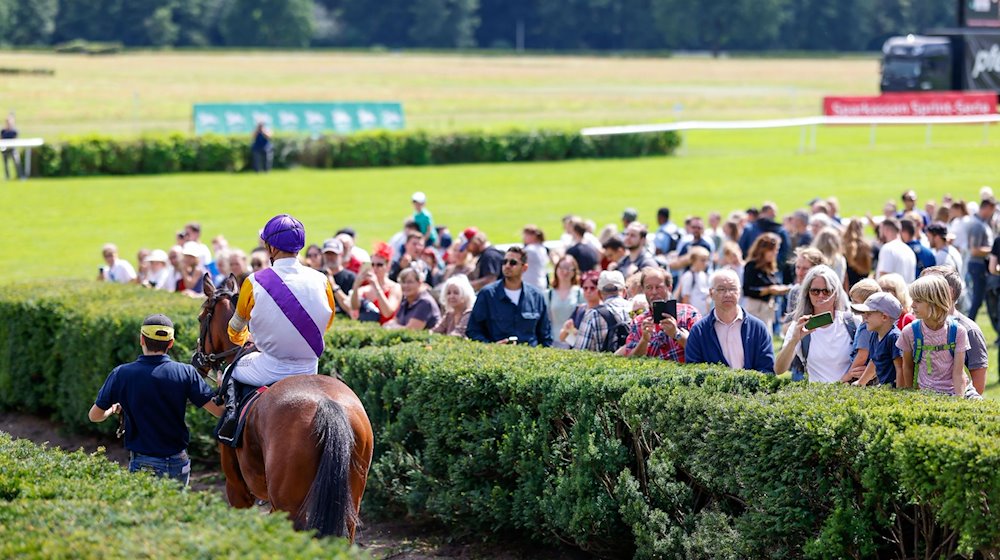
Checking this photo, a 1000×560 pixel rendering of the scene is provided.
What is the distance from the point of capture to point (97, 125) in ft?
128

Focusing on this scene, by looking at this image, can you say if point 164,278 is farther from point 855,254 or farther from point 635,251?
point 855,254

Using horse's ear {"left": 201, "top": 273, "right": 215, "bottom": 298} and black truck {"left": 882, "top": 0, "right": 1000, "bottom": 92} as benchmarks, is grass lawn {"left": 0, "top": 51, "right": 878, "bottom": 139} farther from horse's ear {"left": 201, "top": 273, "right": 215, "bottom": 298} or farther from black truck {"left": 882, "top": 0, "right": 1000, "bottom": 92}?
horse's ear {"left": 201, "top": 273, "right": 215, "bottom": 298}

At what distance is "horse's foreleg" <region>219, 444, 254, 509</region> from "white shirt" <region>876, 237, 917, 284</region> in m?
7.00

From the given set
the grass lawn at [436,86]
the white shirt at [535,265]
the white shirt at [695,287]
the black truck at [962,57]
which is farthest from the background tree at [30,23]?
the white shirt at [695,287]

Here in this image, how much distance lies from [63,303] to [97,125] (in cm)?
3016

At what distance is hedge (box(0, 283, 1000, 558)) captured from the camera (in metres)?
5.38

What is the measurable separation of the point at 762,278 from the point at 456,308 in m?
3.99

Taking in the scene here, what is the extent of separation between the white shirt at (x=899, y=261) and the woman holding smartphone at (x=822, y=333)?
3948 mm

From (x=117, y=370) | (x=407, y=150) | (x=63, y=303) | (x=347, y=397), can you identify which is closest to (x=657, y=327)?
(x=347, y=397)

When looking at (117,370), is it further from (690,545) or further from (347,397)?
(690,545)

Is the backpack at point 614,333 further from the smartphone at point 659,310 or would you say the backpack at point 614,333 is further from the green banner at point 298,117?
the green banner at point 298,117

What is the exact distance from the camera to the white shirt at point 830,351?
24.6 ft

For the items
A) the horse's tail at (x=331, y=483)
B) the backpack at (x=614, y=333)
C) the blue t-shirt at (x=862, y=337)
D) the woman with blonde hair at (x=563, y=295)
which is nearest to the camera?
the horse's tail at (x=331, y=483)

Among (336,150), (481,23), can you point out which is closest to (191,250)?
(336,150)
